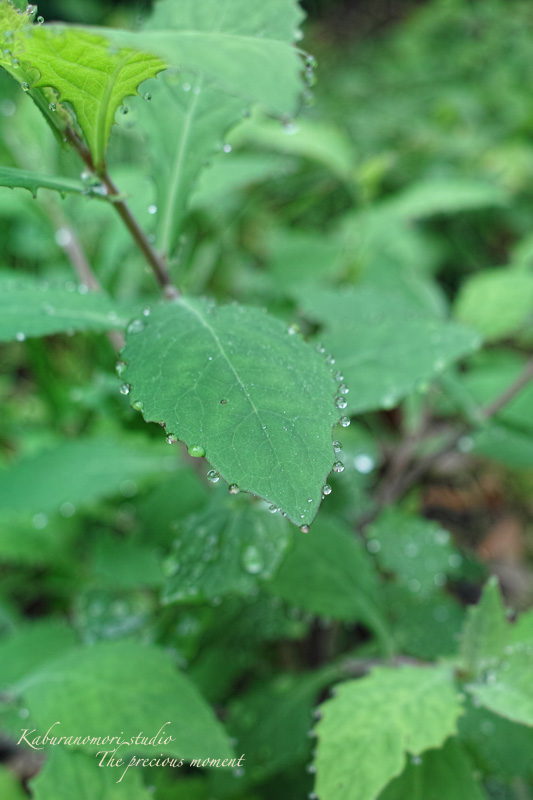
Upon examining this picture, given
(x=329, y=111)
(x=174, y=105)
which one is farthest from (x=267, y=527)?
(x=329, y=111)

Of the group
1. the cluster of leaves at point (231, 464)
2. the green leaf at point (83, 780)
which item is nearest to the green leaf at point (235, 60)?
the cluster of leaves at point (231, 464)

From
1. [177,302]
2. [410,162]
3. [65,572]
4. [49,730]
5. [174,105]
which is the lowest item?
[410,162]

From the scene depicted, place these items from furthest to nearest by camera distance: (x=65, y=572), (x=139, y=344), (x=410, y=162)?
(x=410, y=162) → (x=65, y=572) → (x=139, y=344)

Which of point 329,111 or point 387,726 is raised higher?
point 387,726

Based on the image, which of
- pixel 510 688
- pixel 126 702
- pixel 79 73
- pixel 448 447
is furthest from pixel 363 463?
pixel 79 73

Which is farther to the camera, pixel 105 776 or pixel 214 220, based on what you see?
pixel 214 220

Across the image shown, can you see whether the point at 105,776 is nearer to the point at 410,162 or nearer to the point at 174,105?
the point at 174,105

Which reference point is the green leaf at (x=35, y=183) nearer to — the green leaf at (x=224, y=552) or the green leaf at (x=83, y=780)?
the green leaf at (x=224, y=552)
